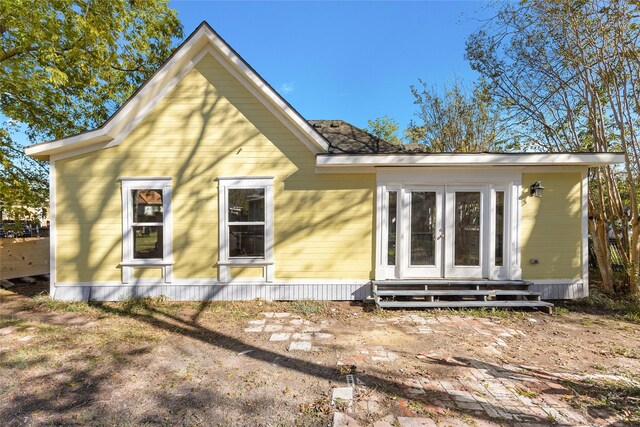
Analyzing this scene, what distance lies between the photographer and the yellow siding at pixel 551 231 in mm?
6926

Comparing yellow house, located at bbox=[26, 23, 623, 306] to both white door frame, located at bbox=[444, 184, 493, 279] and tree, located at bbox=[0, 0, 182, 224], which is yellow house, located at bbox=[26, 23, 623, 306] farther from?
tree, located at bbox=[0, 0, 182, 224]

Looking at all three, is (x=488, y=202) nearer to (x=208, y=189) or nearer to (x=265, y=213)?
(x=265, y=213)

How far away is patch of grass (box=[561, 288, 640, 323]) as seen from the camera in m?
6.14

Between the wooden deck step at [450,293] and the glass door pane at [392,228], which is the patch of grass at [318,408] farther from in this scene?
the glass door pane at [392,228]

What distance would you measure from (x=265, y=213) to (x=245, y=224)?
550 mm

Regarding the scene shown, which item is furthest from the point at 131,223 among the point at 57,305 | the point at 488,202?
the point at 488,202

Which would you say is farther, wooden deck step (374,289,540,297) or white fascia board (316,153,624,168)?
white fascia board (316,153,624,168)

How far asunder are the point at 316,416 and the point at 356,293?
4085mm

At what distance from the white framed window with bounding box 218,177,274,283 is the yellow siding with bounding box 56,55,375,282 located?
178 millimetres

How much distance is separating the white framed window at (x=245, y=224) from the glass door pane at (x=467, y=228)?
177 inches

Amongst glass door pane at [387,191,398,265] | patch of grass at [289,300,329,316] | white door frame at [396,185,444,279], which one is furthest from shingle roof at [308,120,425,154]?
patch of grass at [289,300,329,316]

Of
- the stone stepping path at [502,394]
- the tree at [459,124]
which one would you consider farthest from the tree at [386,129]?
the stone stepping path at [502,394]

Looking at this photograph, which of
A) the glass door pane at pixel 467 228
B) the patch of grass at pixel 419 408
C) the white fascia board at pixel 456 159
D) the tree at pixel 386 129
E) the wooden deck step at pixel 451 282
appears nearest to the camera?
the patch of grass at pixel 419 408

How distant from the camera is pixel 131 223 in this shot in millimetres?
6797
